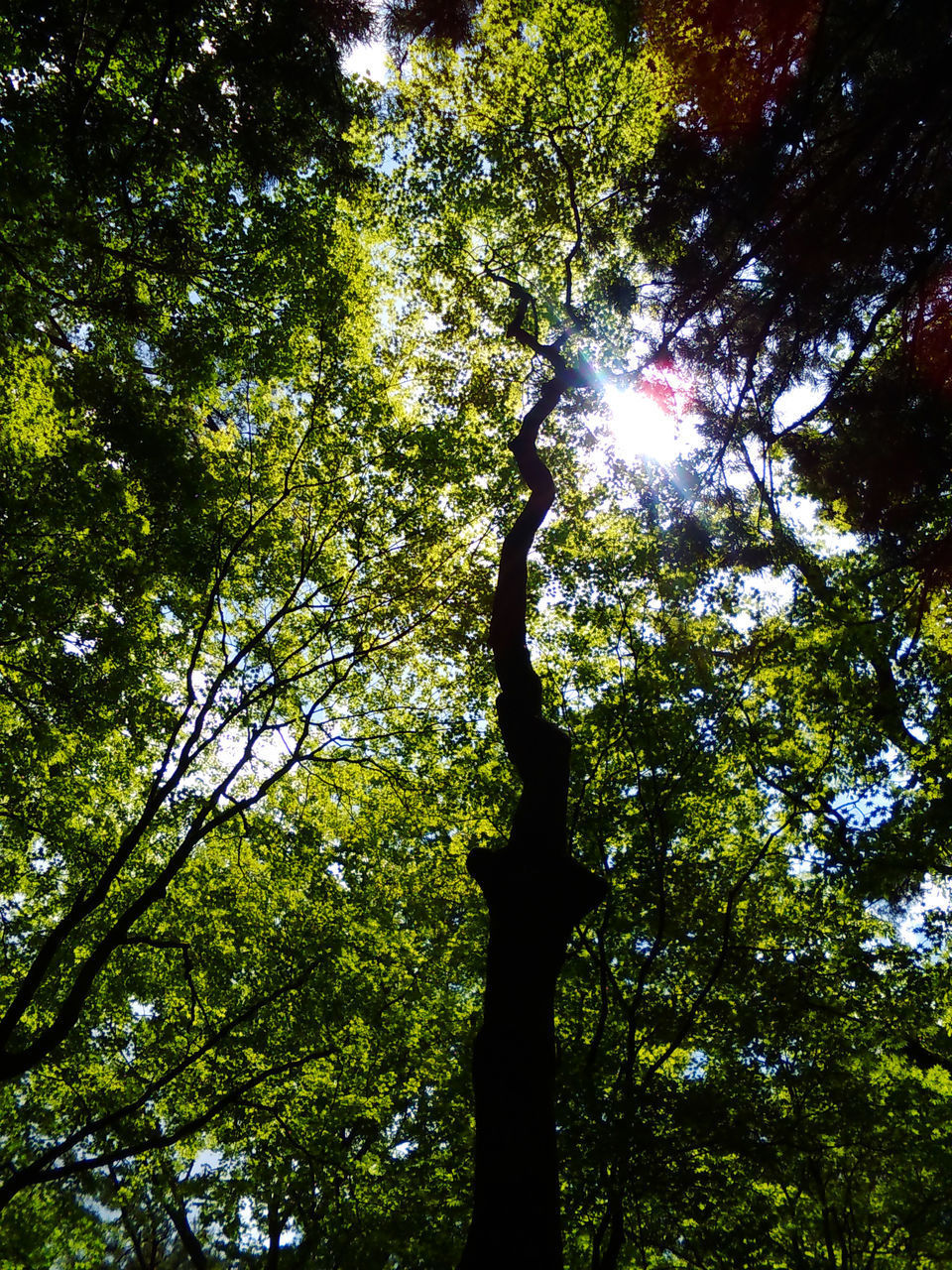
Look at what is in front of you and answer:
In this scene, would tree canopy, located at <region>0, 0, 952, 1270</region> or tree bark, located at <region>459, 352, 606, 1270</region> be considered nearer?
tree bark, located at <region>459, 352, 606, 1270</region>

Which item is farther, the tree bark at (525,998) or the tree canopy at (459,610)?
the tree canopy at (459,610)

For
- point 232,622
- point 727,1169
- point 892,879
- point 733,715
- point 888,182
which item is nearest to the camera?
point 888,182

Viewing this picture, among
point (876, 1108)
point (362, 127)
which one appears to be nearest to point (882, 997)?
point (876, 1108)

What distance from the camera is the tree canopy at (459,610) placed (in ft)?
19.7

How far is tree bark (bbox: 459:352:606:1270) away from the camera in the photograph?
132 inches

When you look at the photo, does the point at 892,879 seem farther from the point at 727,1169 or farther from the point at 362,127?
the point at 362,127

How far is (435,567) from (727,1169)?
9414 mm

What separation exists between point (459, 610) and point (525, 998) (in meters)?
8.07

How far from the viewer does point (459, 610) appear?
11.6m

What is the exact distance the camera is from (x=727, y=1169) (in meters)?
7.00

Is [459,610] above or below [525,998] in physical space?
above

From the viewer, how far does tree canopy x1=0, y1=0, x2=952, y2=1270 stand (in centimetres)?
601

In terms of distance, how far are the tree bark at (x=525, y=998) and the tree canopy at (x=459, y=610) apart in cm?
40

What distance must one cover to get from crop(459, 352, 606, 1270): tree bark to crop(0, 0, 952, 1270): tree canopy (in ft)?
1.30
